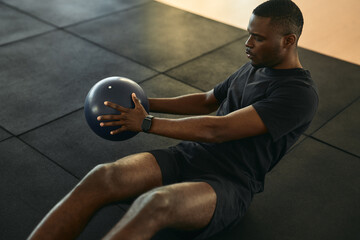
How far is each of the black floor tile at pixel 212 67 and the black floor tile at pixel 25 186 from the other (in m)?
1.57

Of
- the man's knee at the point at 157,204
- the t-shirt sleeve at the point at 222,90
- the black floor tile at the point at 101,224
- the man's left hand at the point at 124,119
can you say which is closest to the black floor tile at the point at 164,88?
the t-shirt sleeve at the point at 222,90

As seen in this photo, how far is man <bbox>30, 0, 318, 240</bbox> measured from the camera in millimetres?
2010

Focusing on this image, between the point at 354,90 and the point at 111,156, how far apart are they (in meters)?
2.28

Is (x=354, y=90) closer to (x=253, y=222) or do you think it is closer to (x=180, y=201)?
(x=253, y=222)

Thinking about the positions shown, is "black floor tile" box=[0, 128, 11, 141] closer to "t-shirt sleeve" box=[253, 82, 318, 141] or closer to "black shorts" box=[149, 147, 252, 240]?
"black shorts" box=[149, 147, 252, 240]

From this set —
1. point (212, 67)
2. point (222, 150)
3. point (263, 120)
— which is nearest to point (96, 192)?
point (222, 150)

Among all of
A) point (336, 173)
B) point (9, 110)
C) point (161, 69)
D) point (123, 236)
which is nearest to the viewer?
point (123, 236)

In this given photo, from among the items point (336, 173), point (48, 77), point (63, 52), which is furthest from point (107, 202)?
point (63, 52)

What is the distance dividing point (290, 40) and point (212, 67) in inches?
82.8

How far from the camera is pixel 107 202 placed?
207 cm

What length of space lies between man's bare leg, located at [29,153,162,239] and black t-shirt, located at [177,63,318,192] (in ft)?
0.89

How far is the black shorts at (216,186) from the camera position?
2086 mm

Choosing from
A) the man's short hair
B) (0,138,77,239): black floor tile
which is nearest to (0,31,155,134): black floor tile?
(0,138,77,239): black floor tile

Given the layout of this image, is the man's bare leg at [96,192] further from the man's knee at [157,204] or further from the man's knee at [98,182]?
the man's knee at [157,204]
